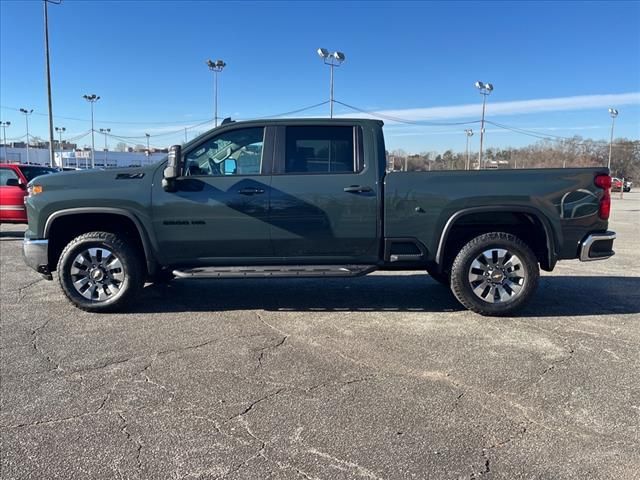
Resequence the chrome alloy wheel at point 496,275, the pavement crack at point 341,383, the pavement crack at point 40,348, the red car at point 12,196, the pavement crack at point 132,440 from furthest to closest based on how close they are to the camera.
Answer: the red car at point 12,196, the chrome alloy wheel at point 496,275, the pavement crack at point 40,348, the pavement crack at point 341,383, the pavement crack at point 132,440

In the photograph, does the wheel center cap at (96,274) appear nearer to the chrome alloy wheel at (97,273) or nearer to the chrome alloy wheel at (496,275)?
the chrome alloy wheel at (97,273)

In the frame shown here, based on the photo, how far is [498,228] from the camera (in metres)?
5.75

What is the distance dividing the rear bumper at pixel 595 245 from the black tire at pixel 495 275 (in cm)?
50

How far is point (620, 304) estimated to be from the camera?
20.0 ft

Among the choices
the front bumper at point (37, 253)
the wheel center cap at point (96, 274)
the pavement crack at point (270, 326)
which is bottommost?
the pavement crack at point (270, 326)

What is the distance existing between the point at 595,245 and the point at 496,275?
1.09m

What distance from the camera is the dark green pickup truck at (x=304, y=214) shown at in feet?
17.6

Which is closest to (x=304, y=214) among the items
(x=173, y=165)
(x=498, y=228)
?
(x=173, y=165)

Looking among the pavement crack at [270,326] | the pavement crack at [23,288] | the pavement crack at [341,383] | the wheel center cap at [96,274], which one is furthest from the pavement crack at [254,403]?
the pavement crack at [23,288]

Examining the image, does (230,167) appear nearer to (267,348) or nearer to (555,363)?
(267,348)

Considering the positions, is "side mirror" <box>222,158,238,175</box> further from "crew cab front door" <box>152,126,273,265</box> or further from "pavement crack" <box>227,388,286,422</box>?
"pavement crack" <box>227,388,286,422</box>

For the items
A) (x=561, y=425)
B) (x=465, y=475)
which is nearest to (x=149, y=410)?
(x=465, y=475)

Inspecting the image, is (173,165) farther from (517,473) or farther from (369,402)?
(517,473)

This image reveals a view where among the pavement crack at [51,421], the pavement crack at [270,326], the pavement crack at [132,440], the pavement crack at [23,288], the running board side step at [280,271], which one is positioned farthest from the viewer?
the pavement crack at [23,288]
